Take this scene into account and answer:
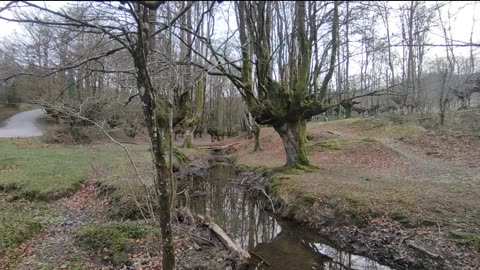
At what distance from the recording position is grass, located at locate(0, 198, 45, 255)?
5.78m

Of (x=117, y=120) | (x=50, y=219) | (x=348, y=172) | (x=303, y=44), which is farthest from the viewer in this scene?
(x=117, y=120)

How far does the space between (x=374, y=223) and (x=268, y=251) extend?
2390mm

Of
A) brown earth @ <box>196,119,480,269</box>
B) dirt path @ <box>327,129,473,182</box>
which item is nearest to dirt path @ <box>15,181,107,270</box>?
brown earth @ <box>196,119,480,269</box>

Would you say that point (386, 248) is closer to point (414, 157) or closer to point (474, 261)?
point (474, 261)

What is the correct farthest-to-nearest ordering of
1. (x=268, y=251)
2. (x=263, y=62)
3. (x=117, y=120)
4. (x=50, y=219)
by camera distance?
1. (x=117, y=120)
2. (x=263, y=62)
3. (x=50, y=219)
4. (x=268, y=251)

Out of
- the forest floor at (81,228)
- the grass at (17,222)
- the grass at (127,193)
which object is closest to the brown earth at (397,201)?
the forest floor at (81,228)

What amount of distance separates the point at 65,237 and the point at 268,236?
4383mm

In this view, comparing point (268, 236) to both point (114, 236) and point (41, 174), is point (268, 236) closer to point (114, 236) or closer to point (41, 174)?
point (114, 236)

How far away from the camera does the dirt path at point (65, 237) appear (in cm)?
530

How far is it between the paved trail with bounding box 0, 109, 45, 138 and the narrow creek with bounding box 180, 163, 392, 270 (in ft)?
60.0

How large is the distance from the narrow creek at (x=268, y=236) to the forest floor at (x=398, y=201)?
1.17 ft

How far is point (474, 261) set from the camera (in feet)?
17.2

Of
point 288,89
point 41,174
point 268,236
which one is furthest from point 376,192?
point 41,174

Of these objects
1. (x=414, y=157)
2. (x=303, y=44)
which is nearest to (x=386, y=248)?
(x=303, y=44)
